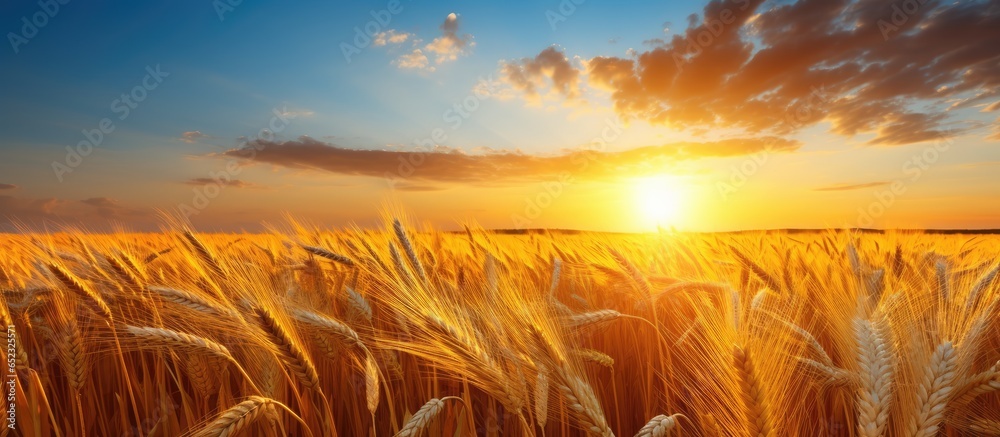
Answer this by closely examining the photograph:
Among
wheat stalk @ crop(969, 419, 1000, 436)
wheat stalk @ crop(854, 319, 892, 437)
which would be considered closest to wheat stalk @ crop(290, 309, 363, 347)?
wheat stalk @ crop(854, 319, 892, 437)

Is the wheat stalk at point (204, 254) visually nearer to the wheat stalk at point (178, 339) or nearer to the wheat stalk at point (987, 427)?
the wheat stalk at point (178, 339)

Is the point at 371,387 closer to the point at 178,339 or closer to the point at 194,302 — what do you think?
the point at 178,339

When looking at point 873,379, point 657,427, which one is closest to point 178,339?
point 657,427

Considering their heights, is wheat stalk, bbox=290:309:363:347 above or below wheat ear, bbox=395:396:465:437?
above

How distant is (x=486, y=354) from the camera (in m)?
1.47

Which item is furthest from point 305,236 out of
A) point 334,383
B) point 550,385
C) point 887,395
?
point 887,395

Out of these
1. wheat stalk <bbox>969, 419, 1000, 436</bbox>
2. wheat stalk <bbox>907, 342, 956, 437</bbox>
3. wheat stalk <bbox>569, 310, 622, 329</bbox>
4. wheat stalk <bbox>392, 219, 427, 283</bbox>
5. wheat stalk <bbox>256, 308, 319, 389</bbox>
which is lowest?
wheat stalk <bbox>969, 419, 1000, 436</bbox>

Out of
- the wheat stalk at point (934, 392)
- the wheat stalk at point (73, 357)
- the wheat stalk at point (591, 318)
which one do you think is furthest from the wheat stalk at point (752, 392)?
the wheat stalk at point (73, 357)

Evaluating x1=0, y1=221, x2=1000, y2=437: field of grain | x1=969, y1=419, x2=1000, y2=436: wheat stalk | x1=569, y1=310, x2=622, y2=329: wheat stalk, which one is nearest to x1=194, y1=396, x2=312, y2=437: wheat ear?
x1=0, y1=221, x2=1000, y2=437: field of grain

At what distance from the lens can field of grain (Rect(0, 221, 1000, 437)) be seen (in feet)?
4.26

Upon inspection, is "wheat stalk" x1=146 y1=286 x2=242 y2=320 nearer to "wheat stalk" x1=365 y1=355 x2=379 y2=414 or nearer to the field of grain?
the field of grain

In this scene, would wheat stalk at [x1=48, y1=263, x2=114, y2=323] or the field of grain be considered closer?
the field of grain

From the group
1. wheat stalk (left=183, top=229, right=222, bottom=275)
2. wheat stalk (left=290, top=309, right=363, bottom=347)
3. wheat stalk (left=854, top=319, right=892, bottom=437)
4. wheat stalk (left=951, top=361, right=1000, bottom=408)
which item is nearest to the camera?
wheat stalk (left=854, top=319, right=892, bottom=437)

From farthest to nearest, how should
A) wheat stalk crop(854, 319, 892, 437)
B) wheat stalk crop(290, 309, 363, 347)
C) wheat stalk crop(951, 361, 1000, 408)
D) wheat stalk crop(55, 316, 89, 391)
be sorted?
1. wheat stalk crop(55, 316, 89, 391)
2. wheat stalk crop(290, 309, 363, 347)
3. wheat stalk crop(951, 361, 1000, 408)
4. wheat stalk crop(854, 319, 892, 437)
